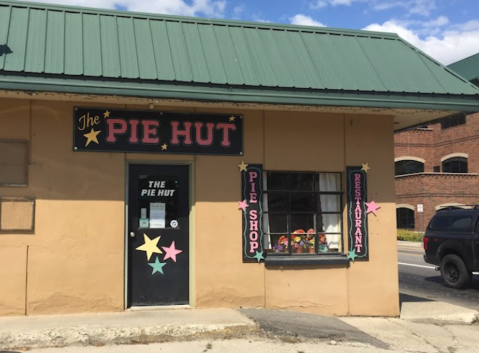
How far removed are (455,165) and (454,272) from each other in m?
25.7

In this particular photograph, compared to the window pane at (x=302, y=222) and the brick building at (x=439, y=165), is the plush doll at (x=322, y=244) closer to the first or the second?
the window pane at (x=302, y=222)

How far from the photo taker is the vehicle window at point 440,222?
12883mm

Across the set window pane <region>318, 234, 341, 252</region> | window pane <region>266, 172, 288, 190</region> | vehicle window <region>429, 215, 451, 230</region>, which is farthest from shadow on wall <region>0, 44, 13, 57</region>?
vehicle window <region>429, 215, 451, 230</region>

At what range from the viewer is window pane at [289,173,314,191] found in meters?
7.86

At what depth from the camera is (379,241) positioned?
311 inches

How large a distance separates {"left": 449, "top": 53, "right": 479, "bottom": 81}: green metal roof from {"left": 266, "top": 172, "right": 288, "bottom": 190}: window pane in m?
30.1

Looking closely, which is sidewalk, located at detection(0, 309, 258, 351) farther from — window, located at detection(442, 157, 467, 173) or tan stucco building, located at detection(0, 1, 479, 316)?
window, located at detection(442, 157, 467, 173)

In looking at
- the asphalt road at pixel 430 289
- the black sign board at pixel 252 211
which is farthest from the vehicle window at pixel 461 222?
the black sign board at pixel 252 211

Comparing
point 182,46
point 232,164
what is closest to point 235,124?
point 232,164

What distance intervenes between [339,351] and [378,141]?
3.66m

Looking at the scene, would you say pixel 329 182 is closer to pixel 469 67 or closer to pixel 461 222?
pixel 461 222

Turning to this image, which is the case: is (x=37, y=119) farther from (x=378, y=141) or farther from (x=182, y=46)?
(x=378, y=141)

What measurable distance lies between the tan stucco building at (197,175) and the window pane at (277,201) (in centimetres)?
2

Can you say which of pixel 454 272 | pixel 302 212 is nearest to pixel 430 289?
pixel 454 272
